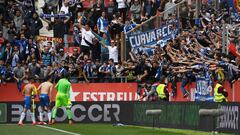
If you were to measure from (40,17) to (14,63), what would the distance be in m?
5.10

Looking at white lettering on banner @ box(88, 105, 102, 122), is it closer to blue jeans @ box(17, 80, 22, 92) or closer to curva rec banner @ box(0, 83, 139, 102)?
curva rec banner @ box(0, 83, 139, 102)

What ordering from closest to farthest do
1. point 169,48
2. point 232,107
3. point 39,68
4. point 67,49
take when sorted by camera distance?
1. point 232,107
2. point 169,48
3. point 39,68
4. point 67,49

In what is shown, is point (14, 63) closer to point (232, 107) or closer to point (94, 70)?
point (94, 70)

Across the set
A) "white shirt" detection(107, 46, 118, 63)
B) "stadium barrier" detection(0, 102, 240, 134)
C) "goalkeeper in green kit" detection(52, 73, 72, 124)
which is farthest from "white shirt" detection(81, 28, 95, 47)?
"goalkeeper in green kit" detection(52, 73, 72, 124)

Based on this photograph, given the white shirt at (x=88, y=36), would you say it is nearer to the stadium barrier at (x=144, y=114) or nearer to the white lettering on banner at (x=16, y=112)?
the stadium barrier at (x=144, y=114)

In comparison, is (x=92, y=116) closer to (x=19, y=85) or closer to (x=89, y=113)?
(x=89, y=113)

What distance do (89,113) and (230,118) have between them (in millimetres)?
9996

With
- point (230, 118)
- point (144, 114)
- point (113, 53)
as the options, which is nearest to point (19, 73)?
point (113, 53)

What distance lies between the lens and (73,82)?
114 ft

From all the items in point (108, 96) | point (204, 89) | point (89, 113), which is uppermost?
point (204, 89)

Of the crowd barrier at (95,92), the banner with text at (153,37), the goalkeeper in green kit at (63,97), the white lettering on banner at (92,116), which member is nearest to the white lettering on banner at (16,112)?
the crowd barrier at (95,92)

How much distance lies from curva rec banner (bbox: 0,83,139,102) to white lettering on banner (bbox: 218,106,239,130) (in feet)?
34.9

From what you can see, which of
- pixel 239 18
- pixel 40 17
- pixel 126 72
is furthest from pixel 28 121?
pixel 239 18

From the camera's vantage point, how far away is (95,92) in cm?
3500
